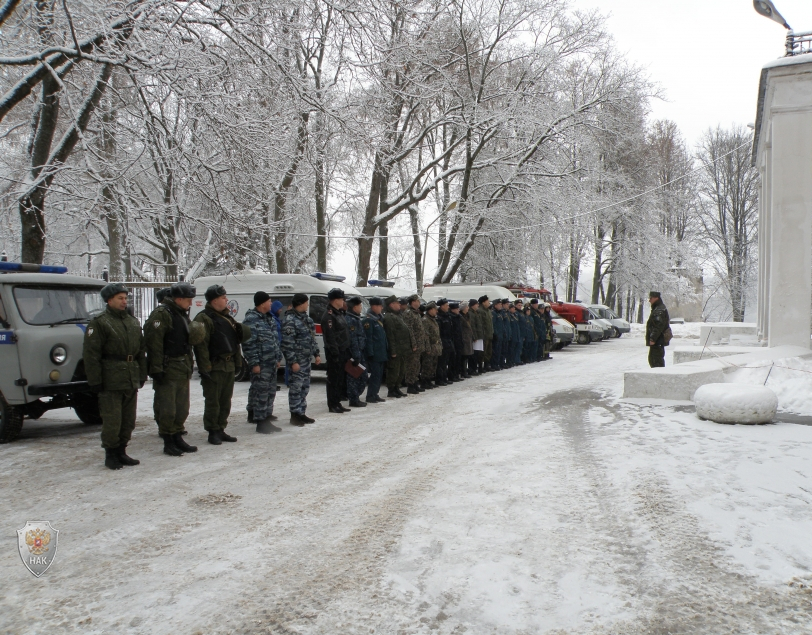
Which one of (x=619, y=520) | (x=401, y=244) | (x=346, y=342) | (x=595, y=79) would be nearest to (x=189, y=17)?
(x=346, y=342)

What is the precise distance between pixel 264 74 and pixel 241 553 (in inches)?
322

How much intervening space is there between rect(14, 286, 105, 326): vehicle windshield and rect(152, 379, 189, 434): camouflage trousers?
1813 mm

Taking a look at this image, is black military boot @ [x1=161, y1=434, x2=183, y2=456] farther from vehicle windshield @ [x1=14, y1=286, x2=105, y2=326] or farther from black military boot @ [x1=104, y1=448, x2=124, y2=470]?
vehicle windshield @ [x1=14, y1=286, x2=105, y2=326]

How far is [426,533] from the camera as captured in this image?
14.6 feet

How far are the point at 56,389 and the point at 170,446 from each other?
188 cm

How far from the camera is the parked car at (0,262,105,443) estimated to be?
7.66 metres

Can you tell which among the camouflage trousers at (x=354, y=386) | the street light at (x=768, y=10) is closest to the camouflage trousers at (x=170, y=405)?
the camouflage trousers at (x=354, y=386)

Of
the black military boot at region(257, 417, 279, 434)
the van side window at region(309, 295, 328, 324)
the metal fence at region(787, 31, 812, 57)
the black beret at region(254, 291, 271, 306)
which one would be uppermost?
the metal fence at region(787, 31, 812, 57)

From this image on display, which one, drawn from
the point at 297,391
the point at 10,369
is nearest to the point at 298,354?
the point at 297,391

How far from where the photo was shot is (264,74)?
33.6 feet

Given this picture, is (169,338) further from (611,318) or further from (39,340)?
(611,318)

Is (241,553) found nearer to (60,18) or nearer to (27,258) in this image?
(60,18)

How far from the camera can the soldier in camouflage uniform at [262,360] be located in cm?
841

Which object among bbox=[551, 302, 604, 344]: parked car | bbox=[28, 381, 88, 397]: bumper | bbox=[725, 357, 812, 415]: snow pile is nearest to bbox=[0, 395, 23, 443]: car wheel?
bbox=[28, 381, 88, 397]: bumper
